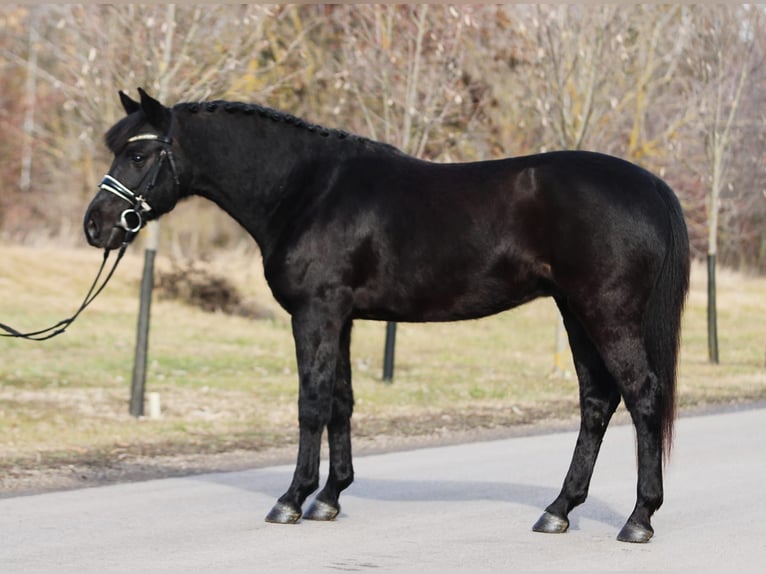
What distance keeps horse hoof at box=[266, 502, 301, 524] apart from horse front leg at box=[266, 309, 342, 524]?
94mm

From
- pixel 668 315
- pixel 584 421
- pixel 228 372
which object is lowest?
pixel 228 372

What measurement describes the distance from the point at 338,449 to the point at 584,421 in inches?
57.1

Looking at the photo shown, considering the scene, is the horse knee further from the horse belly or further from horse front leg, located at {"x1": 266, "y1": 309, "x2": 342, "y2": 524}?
horse front leg, located at {"x1": 266, "y1": 309, "x2": 342, "y2": 524}

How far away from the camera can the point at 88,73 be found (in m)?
14.9

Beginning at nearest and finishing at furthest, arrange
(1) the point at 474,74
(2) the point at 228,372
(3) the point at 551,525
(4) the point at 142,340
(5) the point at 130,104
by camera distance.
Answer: (3) the point at 551,525 < (5) the point at 130,104 < (4) the point at 142,340 < (2) the point at 228,372 < (1) the point at 474,74

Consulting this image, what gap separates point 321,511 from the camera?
7.98 m

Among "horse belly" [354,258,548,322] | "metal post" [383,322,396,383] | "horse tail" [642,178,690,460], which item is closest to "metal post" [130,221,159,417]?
"metal post" [383,322,396,383]

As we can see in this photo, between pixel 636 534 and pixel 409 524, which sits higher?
pixel 636 534

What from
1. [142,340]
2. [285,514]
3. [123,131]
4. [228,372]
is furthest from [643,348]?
[228,372]

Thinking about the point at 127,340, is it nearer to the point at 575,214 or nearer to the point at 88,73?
the point at 88,73

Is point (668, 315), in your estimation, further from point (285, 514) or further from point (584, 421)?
point (285, 514)

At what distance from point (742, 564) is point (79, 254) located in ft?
83.6

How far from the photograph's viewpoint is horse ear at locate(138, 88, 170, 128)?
776cm

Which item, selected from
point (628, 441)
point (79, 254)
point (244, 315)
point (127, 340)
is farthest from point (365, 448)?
point (79, 254)
